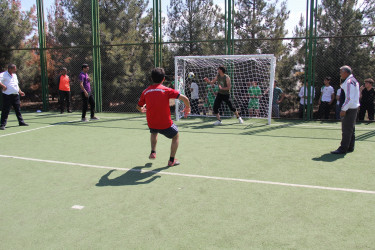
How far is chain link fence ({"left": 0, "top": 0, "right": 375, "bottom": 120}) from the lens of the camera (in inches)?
519

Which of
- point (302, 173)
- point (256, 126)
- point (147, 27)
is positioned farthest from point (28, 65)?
point (302, 173)

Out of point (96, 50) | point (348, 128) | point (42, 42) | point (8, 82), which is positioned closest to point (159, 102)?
point (348, 128)

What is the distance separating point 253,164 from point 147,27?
13.3 m

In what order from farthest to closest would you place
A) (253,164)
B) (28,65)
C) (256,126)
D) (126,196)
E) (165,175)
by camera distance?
(28,65) < (256,126) < (253,164) < (165,175) < (126,196)

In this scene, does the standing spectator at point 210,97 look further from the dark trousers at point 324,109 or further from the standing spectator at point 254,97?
the dark trousers at point 324,109

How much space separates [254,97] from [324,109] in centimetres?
265

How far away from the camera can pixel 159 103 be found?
19.1ft

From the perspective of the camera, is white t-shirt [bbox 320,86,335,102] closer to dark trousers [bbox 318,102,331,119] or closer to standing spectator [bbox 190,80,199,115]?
dark trousers [bbox 318,102,331,119]

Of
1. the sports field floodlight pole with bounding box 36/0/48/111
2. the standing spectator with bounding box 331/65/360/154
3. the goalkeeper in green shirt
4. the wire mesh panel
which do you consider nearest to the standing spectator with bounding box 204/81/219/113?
the goalkeeper in green shirt

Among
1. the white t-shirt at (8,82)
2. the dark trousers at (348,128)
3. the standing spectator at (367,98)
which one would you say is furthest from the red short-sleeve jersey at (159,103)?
the standing spectator at (367,98)

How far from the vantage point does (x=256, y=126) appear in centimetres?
1083

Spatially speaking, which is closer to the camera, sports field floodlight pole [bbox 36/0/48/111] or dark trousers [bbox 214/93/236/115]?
dark trousers [bbox 214/93/236/115]

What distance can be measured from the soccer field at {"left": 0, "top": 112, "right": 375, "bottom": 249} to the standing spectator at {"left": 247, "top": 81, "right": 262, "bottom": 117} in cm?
391

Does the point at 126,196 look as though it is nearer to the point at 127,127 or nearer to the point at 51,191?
the point at 51,191
